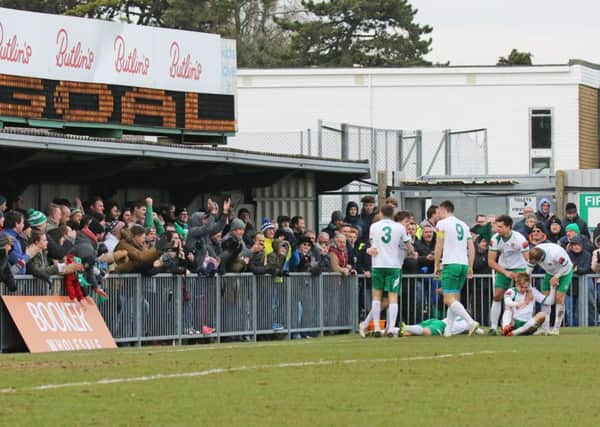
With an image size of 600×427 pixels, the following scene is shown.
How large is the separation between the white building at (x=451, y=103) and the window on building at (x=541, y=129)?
3 centimetres

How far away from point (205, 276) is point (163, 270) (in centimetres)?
92

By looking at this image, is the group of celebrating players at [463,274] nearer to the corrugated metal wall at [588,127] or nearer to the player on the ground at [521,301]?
the player on the ground at [521,301]

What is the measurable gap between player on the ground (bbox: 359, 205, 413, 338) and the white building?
32.1m

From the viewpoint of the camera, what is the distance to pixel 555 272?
882 inches

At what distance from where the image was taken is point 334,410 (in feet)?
36.2

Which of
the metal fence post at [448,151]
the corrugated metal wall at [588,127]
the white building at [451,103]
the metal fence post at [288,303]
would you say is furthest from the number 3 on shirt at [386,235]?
the corrugated metal wall at [588,127]

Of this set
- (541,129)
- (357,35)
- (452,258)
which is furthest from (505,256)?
(357,35)

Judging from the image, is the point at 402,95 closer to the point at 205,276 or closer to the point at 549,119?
the point at 549,119

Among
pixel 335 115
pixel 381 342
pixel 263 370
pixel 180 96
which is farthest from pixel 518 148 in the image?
pixel 263 370

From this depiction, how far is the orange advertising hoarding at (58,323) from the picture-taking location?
62.0 feet

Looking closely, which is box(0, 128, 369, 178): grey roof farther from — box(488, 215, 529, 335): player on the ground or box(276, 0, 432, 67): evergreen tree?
box(276, 0, 432, 67): evergreen tree

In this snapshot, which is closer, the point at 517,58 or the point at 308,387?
the point at 308,387

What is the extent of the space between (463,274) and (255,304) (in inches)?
132

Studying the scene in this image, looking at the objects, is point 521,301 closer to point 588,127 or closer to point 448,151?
point 448,151
